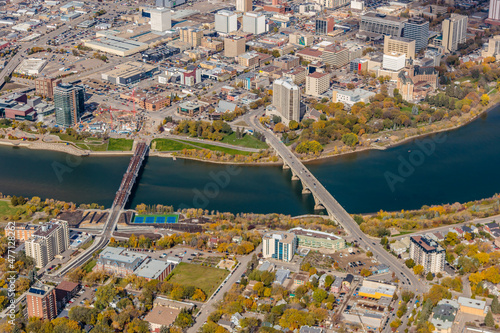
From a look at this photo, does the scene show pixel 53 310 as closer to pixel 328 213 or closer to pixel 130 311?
pixel 130 311

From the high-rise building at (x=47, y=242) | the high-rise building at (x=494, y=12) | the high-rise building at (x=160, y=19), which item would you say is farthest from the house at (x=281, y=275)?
the high-rise building at (x=494, y=12)

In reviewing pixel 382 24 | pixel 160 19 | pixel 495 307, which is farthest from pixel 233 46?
pixel 495 307

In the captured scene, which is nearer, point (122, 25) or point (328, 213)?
point (328, 213)

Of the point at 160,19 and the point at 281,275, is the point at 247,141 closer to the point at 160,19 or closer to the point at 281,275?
the point at 281,275

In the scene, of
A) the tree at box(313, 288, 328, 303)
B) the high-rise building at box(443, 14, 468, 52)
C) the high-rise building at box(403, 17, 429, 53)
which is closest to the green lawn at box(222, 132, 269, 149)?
the tree at box(313, 288, 328, 303)

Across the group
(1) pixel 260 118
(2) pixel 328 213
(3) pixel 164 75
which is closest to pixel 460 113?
(1) pixel 260 118
